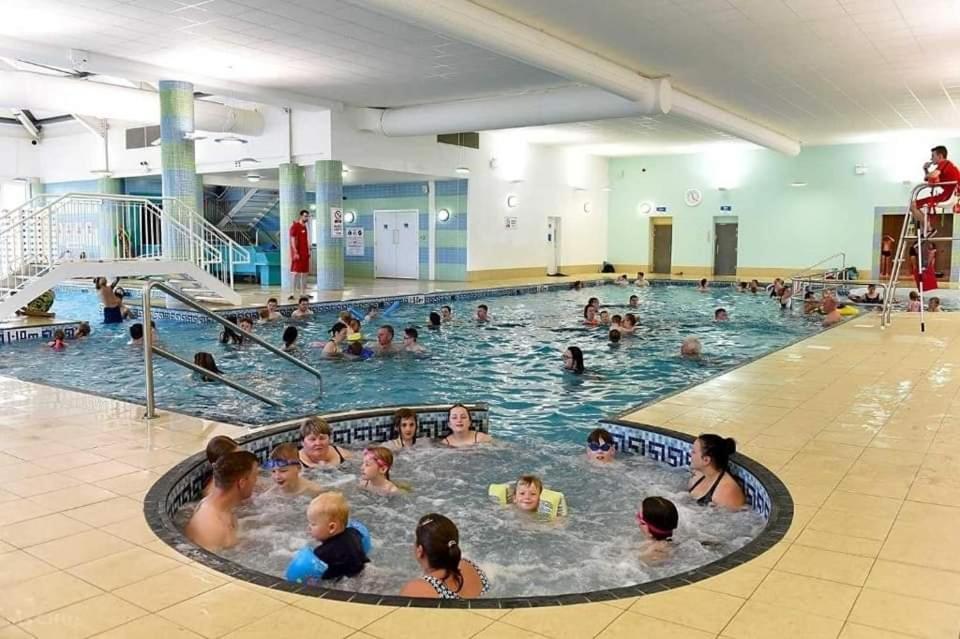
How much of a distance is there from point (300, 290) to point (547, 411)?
9.45 meters

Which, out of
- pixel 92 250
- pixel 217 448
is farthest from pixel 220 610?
pixel 92 250

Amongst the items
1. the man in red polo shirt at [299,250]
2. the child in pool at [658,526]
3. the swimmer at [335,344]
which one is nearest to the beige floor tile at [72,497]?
the child in pool at [658,526]

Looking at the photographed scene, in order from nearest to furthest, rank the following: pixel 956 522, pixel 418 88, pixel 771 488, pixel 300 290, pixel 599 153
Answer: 1. pixel 956 522
2. pixel 771 488
3. pixel 418 88
4. pixel 300 290
5. pixel 599 153

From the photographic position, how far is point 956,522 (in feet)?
10.6

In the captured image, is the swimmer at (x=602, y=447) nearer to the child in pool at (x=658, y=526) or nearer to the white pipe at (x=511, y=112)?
the child in pool at (x=658, y=526)

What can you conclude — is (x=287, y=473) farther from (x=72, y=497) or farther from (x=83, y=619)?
(x=83, y=619)

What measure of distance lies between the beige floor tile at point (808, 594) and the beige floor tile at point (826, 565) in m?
0.05

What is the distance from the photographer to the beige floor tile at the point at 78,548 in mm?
2863

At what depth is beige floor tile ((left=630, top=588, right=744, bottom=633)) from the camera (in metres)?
2.37

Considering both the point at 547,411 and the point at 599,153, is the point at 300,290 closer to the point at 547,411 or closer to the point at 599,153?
the point at 547,411

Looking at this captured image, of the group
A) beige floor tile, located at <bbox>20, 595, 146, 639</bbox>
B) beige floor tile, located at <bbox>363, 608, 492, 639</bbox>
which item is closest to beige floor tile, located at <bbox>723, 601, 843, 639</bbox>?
beige floor tile, located at <bbox>363, 608, 492, 639</bbox>

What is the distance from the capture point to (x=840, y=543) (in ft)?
9.87

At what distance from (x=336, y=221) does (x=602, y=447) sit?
11.5 m

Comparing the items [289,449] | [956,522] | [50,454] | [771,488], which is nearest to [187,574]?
[289,449]
